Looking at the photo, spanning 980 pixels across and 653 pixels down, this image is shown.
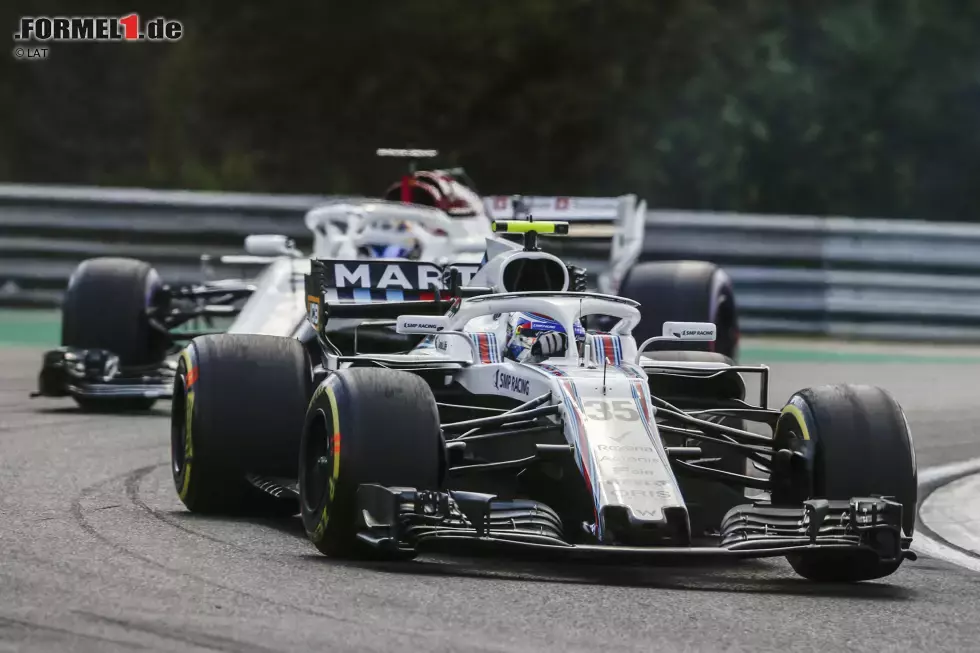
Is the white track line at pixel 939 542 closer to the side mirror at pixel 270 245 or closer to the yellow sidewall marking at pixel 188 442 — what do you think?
the yellow sidewall marking at pixel 188 442

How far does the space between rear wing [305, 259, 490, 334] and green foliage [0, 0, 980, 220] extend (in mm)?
15002

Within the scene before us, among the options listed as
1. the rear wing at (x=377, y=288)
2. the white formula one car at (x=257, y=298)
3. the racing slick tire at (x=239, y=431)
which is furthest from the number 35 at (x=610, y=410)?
the white formula one car at (x=257, y=298)

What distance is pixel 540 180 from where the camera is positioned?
28.9 meters

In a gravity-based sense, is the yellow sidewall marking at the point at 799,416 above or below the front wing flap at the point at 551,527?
above

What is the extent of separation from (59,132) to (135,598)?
97.3ft

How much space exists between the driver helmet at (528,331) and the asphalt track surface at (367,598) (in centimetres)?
111

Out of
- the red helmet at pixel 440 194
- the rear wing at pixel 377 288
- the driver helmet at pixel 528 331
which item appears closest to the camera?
the driver helmet at pixel 528 331

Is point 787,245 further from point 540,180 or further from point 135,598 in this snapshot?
point 135,598

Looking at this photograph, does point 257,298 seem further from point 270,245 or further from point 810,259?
point 810,259

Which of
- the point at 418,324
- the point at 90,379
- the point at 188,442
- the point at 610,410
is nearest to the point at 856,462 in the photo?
the point at 610,410

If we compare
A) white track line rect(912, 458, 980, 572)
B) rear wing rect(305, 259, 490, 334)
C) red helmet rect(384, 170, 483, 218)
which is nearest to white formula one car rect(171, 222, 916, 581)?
rear wing rect(305, 259, 490, 334)

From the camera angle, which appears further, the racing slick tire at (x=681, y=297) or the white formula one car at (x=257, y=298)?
the racing slick tire at (x=681, y=297)

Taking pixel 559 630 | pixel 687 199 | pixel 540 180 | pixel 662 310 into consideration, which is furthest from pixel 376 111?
pixel 559 630

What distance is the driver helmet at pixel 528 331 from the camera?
8719 mm
